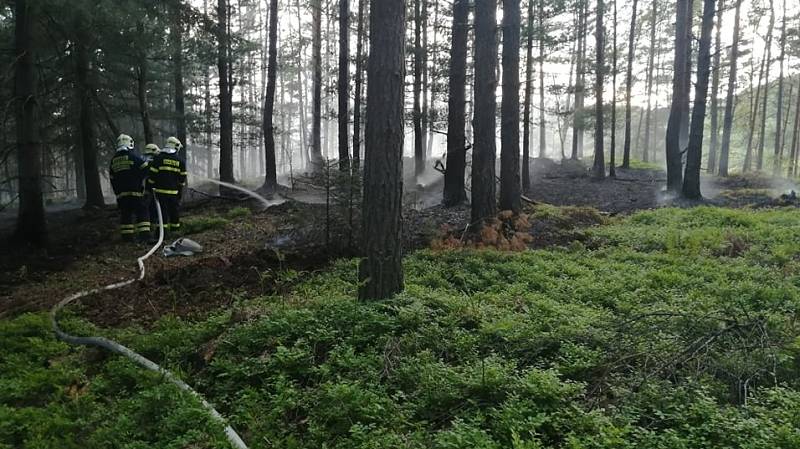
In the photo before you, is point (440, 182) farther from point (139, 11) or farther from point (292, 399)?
point (292, 399)

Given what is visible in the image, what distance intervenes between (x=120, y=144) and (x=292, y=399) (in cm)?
881

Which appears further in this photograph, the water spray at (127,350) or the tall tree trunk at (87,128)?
the tall tree trunk at (87,128)

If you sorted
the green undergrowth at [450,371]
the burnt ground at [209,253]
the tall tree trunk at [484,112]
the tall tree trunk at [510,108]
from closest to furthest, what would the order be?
the green undergrowth at [450,371]
the burnt ground at [209,253]
the tall tree trunk at [484,112]
the tall tree trunk at [510,108]

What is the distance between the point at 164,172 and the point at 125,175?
804 millimetres

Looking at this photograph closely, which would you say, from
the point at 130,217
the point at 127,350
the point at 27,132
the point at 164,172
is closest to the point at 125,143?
the point at 164,172

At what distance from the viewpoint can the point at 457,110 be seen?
12805 mm

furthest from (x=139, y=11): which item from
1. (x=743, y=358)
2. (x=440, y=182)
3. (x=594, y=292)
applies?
(x=440, y=182)

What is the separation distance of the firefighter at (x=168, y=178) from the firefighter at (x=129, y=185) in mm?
281

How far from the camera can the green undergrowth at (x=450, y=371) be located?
10.3 ft

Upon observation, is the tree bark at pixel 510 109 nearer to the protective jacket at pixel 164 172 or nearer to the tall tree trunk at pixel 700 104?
the tall tree trunk at pixel 700 104

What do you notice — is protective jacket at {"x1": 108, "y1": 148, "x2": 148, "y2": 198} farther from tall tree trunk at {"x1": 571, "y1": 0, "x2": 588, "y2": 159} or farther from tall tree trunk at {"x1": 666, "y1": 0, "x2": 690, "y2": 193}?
tall tree trunk at {"x1": 571, "y1": 0, "x2": 588, "y2": 159}

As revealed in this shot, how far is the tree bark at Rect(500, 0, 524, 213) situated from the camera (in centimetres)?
1043

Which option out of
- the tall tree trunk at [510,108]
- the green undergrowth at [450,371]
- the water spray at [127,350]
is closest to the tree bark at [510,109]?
the tall tree trunk at [510,108]

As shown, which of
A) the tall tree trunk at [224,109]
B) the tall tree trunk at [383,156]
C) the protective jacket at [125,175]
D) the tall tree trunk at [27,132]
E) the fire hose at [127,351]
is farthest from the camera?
the tall tree trunk at [224,109]
